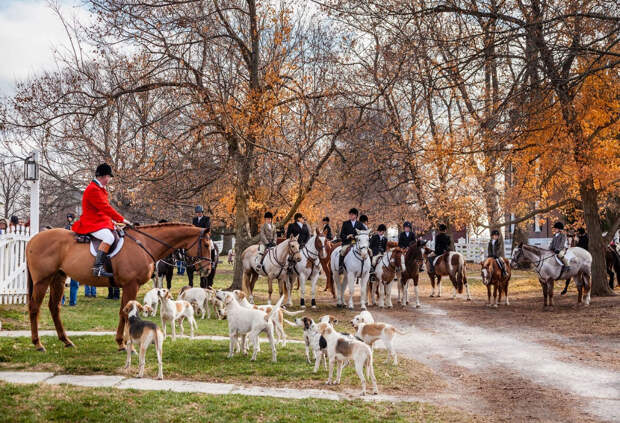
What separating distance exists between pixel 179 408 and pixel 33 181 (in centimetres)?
1223

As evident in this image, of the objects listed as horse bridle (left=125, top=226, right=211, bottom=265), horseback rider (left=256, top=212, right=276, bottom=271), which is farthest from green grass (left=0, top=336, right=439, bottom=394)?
horseback rider (left=256, top=212, right=276, bottom=271)

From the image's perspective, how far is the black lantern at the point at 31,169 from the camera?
54.2 ft

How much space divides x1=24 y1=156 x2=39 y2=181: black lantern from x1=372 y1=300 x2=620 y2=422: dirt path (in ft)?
35.3

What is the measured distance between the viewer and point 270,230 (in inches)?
792

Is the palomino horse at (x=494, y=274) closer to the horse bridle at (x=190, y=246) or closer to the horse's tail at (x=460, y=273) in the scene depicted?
the horse's tail at (x=460, y=273)

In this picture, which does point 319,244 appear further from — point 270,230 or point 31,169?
point 31,169

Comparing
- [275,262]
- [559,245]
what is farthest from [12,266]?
[559,245]

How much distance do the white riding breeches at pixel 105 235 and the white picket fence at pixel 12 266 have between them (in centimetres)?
722

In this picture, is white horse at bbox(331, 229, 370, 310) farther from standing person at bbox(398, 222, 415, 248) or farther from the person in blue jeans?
the person in blue jeans

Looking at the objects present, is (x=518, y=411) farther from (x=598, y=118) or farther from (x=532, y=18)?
(x=598, y=118)

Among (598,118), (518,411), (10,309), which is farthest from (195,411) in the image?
(598,118)

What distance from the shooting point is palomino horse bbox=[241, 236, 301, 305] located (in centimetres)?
1758

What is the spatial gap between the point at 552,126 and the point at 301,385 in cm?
1278

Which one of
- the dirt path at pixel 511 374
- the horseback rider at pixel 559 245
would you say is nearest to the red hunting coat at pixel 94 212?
the dirt path at pixel 511 374
